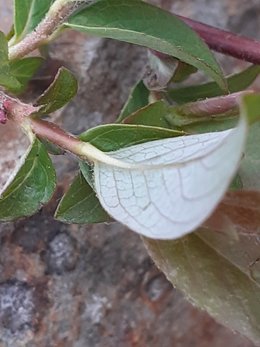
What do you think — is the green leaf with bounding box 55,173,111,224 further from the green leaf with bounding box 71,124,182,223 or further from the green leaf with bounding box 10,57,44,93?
the green leaf with bounding box 10,57,44,93

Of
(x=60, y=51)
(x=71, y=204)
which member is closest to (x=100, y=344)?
(x=71, y=204)

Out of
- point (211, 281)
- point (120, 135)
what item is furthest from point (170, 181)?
point (211, 281)

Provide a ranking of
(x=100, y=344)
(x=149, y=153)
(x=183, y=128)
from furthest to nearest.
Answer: (x=100, y=344) → (x=183, y=128) → (x=149, y=153)

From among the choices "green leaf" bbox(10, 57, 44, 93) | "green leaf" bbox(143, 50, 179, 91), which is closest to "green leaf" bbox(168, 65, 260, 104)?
"green leaf" bbox(143, 50, 179, 91)

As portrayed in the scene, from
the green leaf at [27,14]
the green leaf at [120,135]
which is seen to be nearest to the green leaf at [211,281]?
the green leaf at [120,135]

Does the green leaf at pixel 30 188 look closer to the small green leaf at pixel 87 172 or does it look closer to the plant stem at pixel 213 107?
the small green leaf at pixel 87 172

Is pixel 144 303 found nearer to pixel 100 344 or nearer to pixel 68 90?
pixel 100 344

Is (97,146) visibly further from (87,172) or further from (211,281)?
(211,281)
